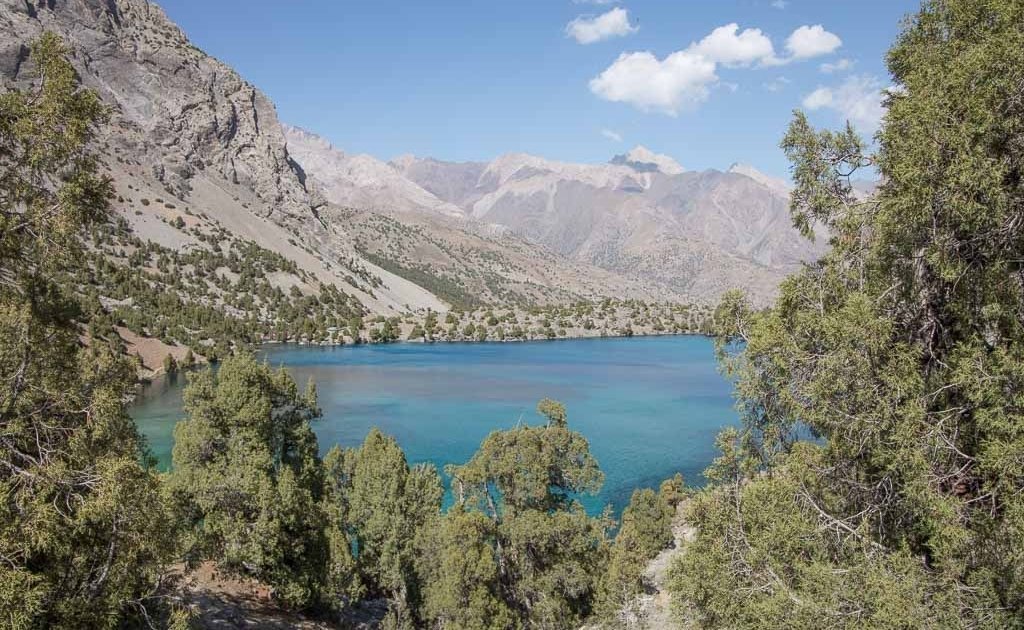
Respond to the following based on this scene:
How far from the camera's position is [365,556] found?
25.3m

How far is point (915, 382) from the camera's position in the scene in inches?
283

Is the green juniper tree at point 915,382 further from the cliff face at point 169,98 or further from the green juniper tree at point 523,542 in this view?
the cliff face at point 169,98

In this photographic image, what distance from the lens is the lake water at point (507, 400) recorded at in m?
48.8

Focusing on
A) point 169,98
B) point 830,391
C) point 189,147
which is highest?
point 169,98

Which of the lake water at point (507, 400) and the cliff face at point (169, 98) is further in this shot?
the cliff face at point (169, 98)

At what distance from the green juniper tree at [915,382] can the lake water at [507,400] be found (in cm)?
1936

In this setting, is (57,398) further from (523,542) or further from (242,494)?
(523,542)

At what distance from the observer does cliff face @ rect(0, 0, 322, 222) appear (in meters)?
146

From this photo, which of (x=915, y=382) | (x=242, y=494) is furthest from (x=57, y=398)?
(x=242, y=494)

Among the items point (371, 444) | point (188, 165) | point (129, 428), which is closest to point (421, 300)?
point (188, 165)

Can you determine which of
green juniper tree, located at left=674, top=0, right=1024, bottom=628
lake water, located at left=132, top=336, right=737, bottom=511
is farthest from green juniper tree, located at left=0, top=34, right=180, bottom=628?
lake water, located at left=132, top=336, right=737, bottom=511

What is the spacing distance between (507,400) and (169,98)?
474 feet

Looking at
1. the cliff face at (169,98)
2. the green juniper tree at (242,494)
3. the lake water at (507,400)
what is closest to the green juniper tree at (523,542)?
the green juniper tree at (242,494)

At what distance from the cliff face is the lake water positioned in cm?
8007
